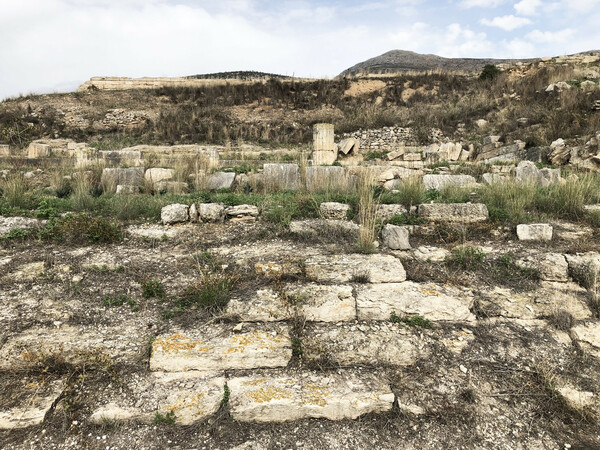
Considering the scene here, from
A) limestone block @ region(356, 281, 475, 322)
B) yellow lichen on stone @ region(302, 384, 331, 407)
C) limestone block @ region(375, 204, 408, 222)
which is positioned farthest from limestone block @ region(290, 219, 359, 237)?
yellow lichen on stone @ region(302, 384, 331, 407)

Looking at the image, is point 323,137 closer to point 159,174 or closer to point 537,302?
point 159,174

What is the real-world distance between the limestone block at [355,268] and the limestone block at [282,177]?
362cm

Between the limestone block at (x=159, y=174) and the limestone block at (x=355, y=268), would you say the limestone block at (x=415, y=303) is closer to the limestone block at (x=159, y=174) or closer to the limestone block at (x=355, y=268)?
the limestone block at (x=355, y=268)

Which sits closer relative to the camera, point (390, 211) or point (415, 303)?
point (415, 303)

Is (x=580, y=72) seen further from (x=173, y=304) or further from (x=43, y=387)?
(x=43, y=387)

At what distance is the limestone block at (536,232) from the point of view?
4910 millimetres

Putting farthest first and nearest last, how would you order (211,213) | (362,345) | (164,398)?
1. (211,213)
2. (362,345)
3. (164,398)

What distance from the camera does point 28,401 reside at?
8.69 ft

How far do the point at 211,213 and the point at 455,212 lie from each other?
3.82m

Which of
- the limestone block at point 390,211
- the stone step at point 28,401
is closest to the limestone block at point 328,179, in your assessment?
the limestone block at point 390,211

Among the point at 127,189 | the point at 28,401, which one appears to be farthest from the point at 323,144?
the point at 28,401

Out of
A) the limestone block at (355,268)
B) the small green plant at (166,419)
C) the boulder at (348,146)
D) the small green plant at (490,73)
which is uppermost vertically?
the small green plant at (490,73)

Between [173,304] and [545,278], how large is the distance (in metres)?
4.23

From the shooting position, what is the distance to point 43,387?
2.76 m
